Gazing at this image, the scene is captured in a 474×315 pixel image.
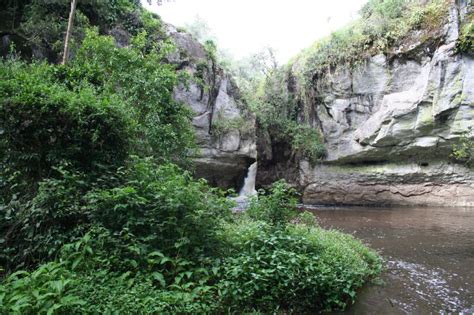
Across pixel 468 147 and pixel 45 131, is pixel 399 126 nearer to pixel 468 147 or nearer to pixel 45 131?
pixel 468 147

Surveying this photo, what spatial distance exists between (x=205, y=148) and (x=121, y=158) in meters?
14.7

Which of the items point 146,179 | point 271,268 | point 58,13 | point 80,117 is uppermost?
point 58,13

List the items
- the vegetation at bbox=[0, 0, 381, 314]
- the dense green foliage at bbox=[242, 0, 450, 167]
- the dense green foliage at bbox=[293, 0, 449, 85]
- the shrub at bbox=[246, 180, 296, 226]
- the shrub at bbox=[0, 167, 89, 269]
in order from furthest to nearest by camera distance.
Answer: the dense green foliage at bbox=[242, 0, 450, 167] < the dense green foliage at bbox=[293, 0, 449, 85] < the shrub at bbox=[246, 180, 296, 226] < the shrub at bbox=[0, 167, 89, 269] < the vegetation at bbox=[0, 0, 381, 314]

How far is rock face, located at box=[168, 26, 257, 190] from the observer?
65.9 feet

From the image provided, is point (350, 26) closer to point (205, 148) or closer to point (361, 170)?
point (361, 170)

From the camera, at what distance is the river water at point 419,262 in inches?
197

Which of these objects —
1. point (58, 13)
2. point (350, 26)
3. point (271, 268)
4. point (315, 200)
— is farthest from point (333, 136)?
point (271, 268)

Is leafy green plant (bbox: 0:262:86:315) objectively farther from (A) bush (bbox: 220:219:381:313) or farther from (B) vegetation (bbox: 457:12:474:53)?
(B) vegetation (bbox: 457:12:474:53)

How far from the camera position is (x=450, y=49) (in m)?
16.0

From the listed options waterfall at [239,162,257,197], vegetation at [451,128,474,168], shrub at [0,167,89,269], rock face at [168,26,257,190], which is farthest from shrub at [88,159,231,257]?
waterfall at [239,162,257,197]

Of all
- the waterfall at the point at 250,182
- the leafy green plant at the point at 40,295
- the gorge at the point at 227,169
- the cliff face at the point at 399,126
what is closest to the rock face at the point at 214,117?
the gorge at the point at 227,169

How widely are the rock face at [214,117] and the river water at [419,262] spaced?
9.07 meters

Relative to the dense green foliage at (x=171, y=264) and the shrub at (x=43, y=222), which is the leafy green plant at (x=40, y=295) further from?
the shrub at (x=43, y=222)

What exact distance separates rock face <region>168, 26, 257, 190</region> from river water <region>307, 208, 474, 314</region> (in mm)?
9071
